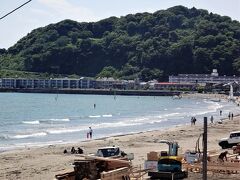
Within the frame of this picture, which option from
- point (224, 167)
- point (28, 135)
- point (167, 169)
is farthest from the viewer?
point (28, 135)

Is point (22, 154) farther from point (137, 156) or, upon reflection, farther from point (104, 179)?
point (104, 179)

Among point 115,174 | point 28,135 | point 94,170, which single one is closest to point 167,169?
point 115,174

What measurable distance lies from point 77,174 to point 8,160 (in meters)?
15.5

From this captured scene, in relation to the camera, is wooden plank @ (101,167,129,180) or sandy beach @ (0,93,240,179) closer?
wooden plank @ (101,167,129,180)

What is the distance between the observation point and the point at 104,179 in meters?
15.4

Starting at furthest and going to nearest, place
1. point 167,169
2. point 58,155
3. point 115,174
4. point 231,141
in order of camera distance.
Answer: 1. point 58,155
2. point 231,141
3. point 167,169
4. point 115,174

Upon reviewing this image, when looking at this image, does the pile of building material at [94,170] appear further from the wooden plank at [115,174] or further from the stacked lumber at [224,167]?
the stacked lumber at [224,167]

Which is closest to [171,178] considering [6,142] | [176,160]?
[176,160]

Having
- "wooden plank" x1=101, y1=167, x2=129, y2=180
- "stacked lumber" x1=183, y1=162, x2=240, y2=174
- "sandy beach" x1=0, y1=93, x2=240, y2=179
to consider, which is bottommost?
"sandy beach" x1=0, y1=93, x2=240, y2=179

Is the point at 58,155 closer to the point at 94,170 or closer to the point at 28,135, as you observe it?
the point at 94,170

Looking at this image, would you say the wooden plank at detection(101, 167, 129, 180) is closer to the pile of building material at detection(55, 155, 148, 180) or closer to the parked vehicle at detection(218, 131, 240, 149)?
the pile of building material at detection(55, 155, 148, 180)

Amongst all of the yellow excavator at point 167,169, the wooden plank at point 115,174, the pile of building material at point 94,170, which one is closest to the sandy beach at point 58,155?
the yellow excavator at point 167,169

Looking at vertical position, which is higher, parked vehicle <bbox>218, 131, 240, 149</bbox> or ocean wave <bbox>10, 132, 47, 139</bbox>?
parked vehicle <bbox>218, 131, 240, 149</bbox>

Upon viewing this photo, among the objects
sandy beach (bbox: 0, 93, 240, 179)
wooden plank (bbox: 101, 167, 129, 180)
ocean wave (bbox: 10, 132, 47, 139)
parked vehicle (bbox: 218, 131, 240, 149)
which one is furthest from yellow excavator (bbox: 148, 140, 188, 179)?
ocean wave (bbox: 10, 132, 47, 139)
